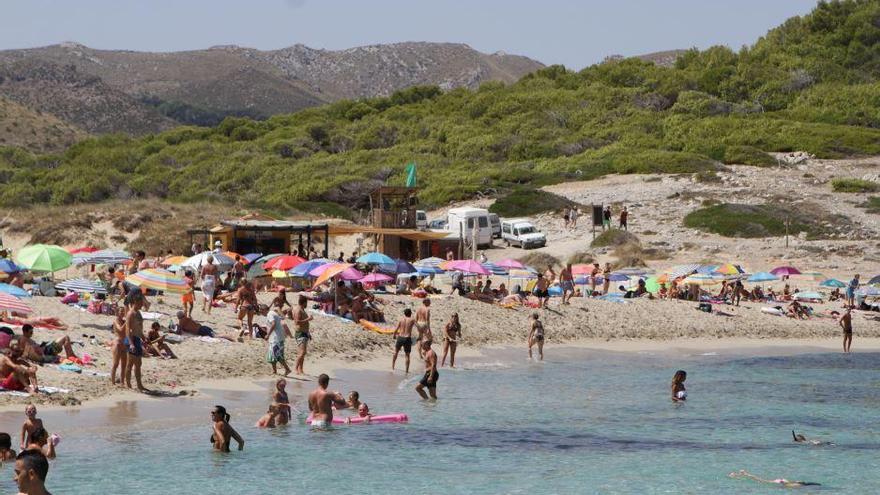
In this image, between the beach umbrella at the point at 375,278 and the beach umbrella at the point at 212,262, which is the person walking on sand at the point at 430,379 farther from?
the beach umbrella at the point at 212,262

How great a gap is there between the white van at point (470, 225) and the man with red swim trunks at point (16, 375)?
25650 millimetres

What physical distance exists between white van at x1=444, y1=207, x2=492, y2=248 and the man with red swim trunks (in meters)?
25.7

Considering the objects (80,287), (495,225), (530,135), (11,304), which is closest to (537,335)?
(80,287)

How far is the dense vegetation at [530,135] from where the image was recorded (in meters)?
60.4

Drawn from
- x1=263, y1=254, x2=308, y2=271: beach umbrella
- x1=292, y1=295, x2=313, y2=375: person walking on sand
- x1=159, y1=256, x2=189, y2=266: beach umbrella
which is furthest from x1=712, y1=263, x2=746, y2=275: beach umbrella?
x1=292, y1=295, x2=313, y2=375: person walking on sand

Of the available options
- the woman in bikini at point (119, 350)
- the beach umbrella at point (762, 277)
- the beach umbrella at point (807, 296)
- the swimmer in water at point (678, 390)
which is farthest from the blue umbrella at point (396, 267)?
the beach umbrella at point (807, 296)

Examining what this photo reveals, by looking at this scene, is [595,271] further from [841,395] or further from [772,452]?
[772,452]

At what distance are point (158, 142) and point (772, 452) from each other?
68618mm

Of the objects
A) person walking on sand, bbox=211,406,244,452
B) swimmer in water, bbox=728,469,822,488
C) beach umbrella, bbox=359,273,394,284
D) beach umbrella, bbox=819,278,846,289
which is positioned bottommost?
swimmer in water, bbox=728,469,822,488

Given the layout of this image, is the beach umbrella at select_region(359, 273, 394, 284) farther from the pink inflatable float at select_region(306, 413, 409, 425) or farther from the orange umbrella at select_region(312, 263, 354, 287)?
the pink inflatable float at select_region(306, 413, 409, 425)

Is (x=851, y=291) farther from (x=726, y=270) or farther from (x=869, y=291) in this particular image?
(x=726, y=270)

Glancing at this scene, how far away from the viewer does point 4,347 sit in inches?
723

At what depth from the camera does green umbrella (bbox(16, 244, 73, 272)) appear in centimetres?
2298

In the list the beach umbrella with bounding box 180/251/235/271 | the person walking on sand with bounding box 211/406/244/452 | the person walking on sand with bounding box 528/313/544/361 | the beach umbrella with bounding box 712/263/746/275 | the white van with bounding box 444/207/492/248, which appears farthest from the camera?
the white van with bounding box 444/207/492/248
